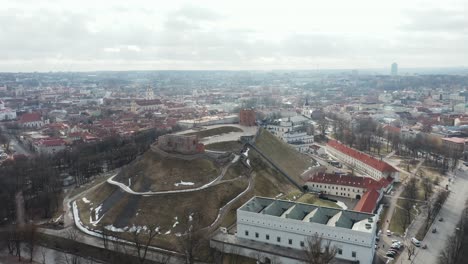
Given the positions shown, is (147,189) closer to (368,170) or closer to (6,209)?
(6,209)

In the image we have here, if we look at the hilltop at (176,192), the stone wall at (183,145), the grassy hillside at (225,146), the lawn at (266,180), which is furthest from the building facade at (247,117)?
the stone wall at (183,145)

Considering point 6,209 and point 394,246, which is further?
point 6,209

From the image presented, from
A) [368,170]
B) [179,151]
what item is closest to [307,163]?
[368,170]

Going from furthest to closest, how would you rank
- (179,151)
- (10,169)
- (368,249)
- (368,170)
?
(368,170)
(10,169)
(179,151)
(368,249)

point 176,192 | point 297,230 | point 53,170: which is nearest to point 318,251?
point 297,230

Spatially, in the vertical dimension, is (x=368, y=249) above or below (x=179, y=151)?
below

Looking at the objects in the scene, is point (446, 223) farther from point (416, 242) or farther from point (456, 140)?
point (456, 140)

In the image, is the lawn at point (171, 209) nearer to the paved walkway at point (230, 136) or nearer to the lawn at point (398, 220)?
the paved walkway at point (230, 136)
